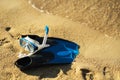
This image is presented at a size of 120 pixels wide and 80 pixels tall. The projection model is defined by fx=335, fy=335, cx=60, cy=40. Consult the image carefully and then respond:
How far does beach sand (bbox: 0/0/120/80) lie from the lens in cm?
666

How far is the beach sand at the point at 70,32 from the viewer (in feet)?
21.8

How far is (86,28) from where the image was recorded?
806 centimetres

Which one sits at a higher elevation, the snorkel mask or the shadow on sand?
the snorkel mask

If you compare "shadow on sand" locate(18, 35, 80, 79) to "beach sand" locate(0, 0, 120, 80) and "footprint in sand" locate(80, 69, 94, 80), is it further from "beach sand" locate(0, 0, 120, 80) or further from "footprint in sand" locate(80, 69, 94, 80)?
"footprint in sand" locate(80, 69, 94, 80)

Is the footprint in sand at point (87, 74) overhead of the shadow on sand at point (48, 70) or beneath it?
beneath

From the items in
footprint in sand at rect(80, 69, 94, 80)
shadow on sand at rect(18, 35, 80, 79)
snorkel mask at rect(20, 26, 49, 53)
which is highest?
snorkel mask at rect(20, 26, 49, 53)

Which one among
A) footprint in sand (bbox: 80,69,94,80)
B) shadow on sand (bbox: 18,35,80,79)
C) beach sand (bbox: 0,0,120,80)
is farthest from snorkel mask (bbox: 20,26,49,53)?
footprint in sand (bbox: 80,69,94,80)

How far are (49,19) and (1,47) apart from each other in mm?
1690

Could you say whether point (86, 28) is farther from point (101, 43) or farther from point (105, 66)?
point (105, 66)

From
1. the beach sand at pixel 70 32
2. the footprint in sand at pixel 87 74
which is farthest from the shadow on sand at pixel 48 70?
the footprint in sand at pixel 87 74

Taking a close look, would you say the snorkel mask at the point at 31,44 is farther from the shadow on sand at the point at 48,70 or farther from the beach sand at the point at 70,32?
the shadow on sand at the point at 48,70

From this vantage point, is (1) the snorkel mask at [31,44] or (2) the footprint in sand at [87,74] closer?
(2) the footprint in sand at [87,74]

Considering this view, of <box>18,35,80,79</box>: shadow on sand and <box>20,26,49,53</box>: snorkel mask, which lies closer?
<box>18,35,80,79</box>: shadow on sand

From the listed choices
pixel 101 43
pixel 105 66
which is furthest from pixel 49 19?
pixel 105 66
